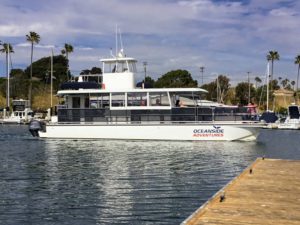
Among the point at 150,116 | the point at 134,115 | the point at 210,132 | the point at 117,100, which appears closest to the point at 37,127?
the point at 117,100

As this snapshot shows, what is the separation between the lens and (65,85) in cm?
4072

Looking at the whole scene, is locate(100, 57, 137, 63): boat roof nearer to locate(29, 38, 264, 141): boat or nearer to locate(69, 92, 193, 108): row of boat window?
locate(29, 38, 264, 141): boat

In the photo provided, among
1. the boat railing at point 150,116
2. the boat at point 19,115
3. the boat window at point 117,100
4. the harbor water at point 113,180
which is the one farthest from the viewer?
the boat at point 19,115

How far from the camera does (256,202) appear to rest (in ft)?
35.4

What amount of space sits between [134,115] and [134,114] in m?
0.08

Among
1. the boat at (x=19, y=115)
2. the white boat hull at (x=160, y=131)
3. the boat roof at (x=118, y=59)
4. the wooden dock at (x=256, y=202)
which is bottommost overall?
the wooden dock at (x=256, y=202)

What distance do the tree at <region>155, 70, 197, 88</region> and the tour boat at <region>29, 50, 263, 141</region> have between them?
221 feet

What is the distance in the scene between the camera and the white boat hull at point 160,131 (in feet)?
117

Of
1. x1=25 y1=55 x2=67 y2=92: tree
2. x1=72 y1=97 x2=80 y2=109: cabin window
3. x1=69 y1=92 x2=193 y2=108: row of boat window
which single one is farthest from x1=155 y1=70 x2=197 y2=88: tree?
x1=69 y1=92 x2=193 y2=108: row of boat window

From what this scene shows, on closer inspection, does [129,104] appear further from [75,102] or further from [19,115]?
[19,115]

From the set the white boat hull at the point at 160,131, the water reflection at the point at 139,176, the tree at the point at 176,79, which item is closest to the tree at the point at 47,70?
the tree at the point at 176,79

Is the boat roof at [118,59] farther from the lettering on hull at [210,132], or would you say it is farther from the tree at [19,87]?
the tree at [19,87]

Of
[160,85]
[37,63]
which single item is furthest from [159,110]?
[37,63]

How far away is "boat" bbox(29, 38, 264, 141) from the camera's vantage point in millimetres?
35844
